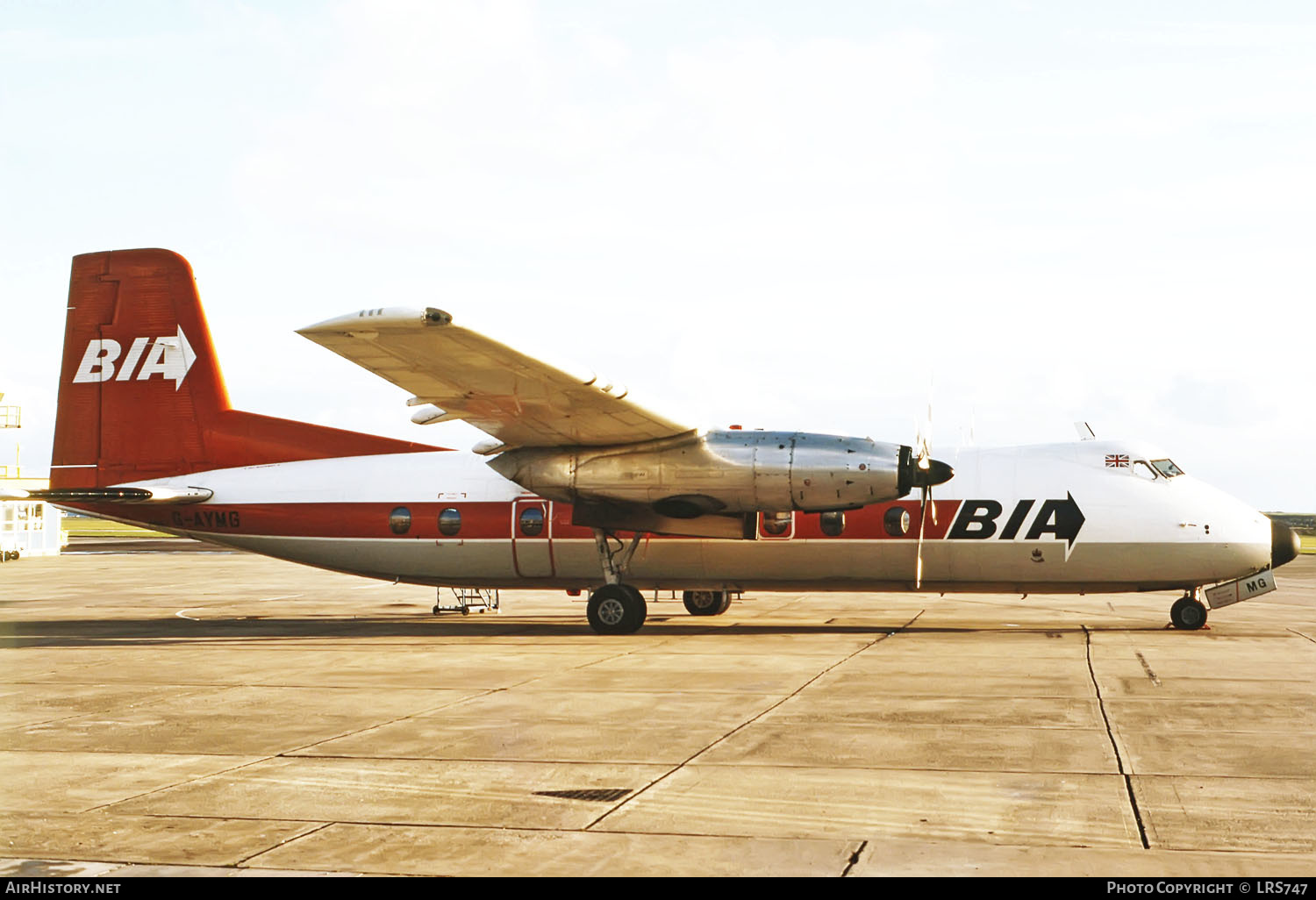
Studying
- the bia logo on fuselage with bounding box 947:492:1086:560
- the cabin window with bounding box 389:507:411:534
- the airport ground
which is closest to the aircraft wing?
the cabin window with bounding box 389:507:411:534

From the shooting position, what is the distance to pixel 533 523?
21.4 m

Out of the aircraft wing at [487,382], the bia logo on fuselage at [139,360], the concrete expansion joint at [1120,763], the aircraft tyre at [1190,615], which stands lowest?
the concrete expansion joint at [1120,763]

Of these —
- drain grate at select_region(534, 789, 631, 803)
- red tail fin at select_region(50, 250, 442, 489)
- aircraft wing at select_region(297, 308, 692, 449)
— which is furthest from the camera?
red tail fin at select_region(50, 250, 442, 489)

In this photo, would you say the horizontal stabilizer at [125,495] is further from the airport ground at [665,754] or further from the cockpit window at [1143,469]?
the cockpit window at [1143,469]

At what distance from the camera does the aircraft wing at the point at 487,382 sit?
49.9ft

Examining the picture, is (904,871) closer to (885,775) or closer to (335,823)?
(885,775)

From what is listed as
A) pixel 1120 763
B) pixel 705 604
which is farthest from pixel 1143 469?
pixel 1120 763

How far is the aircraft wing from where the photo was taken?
15.2 metres

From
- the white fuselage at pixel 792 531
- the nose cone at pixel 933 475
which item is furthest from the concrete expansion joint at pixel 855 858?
the white fuselage at pixel 792 531

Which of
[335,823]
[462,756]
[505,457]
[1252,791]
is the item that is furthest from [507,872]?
[505,457]

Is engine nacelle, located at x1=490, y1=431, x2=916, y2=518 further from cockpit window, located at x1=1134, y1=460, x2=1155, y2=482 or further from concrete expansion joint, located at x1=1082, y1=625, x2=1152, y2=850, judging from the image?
cockpit window, located at x1=1134, y1=460, x2=1155, y2=482

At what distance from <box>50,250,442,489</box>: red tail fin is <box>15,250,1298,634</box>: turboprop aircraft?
37 millimetres

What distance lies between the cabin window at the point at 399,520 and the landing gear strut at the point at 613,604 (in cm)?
375

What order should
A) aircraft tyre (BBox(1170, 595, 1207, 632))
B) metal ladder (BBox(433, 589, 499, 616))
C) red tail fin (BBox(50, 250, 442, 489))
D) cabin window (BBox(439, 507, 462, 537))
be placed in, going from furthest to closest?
metal ladder (BBox(433, 589, 499, 616))
red tail fin (BBox(50, 250, 442, 489))
cabin window (BBox(439, 507, 462, 537))
aircraft tyre (BBox(1170, 595, 1207, 632))
